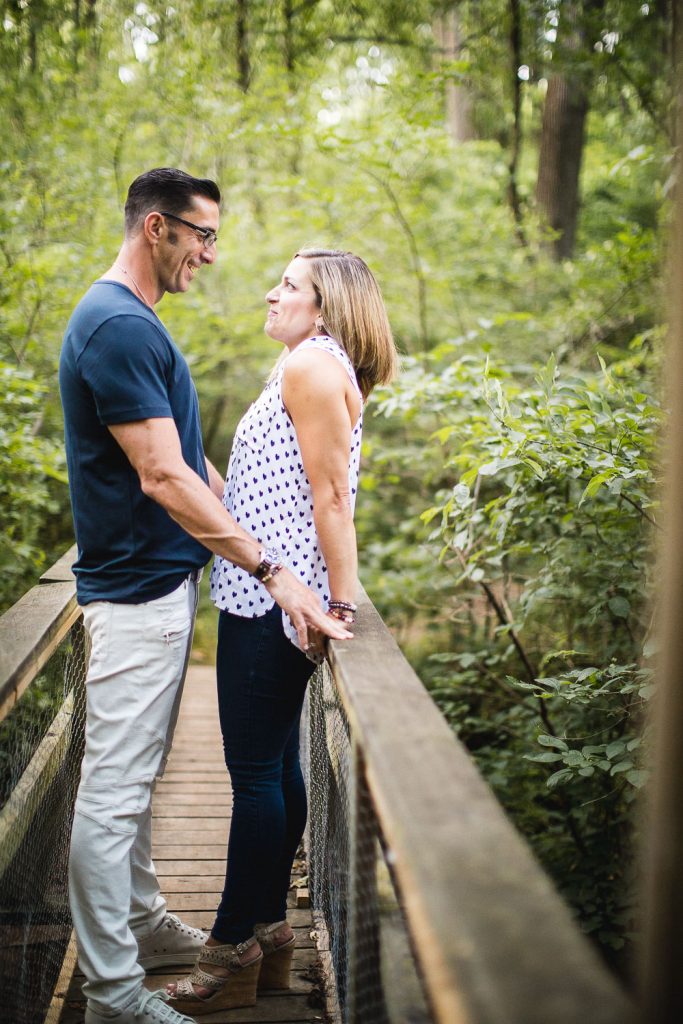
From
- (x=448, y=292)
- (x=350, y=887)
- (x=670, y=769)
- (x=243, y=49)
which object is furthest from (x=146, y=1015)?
(x=243, y=49)

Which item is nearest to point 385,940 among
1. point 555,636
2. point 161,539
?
point 161,539

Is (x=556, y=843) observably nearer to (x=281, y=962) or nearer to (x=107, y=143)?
(x=281, y=962)

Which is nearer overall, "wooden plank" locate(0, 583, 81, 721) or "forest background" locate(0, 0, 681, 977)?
"wooden plank" locate(0, 583, 81, 721)

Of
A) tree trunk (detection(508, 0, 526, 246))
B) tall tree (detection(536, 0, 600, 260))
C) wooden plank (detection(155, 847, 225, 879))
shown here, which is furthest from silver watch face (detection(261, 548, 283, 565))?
tall tree (detection(536, 0, 600, 260))

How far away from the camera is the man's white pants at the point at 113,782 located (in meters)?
1.80

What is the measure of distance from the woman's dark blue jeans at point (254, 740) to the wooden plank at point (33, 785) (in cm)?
47

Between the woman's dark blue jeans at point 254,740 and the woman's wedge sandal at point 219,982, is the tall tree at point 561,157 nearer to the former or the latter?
the woman's dark blue jeans at point 254,740

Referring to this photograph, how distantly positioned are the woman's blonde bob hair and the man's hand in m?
0.60

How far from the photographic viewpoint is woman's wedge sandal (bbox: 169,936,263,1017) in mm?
2020

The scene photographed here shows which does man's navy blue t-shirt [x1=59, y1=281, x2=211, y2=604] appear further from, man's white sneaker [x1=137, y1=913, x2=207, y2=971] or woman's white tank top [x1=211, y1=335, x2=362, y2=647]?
man's white sneaker [x1=137, y1=913, x2=207, y2=971]

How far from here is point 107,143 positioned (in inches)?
261

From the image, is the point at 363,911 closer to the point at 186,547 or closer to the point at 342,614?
the point at 342,614

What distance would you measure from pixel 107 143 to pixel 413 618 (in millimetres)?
4507

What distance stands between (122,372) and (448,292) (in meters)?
6.25
